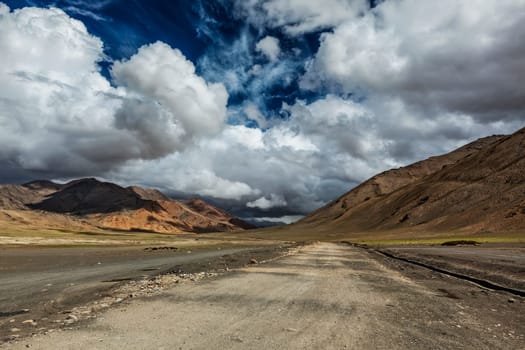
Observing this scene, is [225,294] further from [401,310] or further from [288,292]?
[401,310]

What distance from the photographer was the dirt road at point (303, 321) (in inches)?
326

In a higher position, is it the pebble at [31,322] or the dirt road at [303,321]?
the dirt road at [303,321]

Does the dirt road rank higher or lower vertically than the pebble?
higher

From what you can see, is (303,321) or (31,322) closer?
(303,321)

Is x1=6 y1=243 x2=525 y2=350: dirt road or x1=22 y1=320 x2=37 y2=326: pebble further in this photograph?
x1=22 y1=320 x2=37 y2=326: pebble

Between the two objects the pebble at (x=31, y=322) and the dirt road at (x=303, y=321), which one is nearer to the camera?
the dirt road at (x=303, y=321)

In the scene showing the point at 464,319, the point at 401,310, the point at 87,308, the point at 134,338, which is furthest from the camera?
the point at 87,308

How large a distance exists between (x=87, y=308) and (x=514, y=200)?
549ft

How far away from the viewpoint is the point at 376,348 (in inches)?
316

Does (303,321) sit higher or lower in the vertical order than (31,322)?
higher

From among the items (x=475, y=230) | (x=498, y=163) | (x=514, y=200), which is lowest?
(x=475, y=230)

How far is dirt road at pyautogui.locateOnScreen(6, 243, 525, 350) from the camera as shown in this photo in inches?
326

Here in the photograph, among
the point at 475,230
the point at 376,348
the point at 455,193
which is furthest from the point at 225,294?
the point at 455,193

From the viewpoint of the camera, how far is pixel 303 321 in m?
10.2
